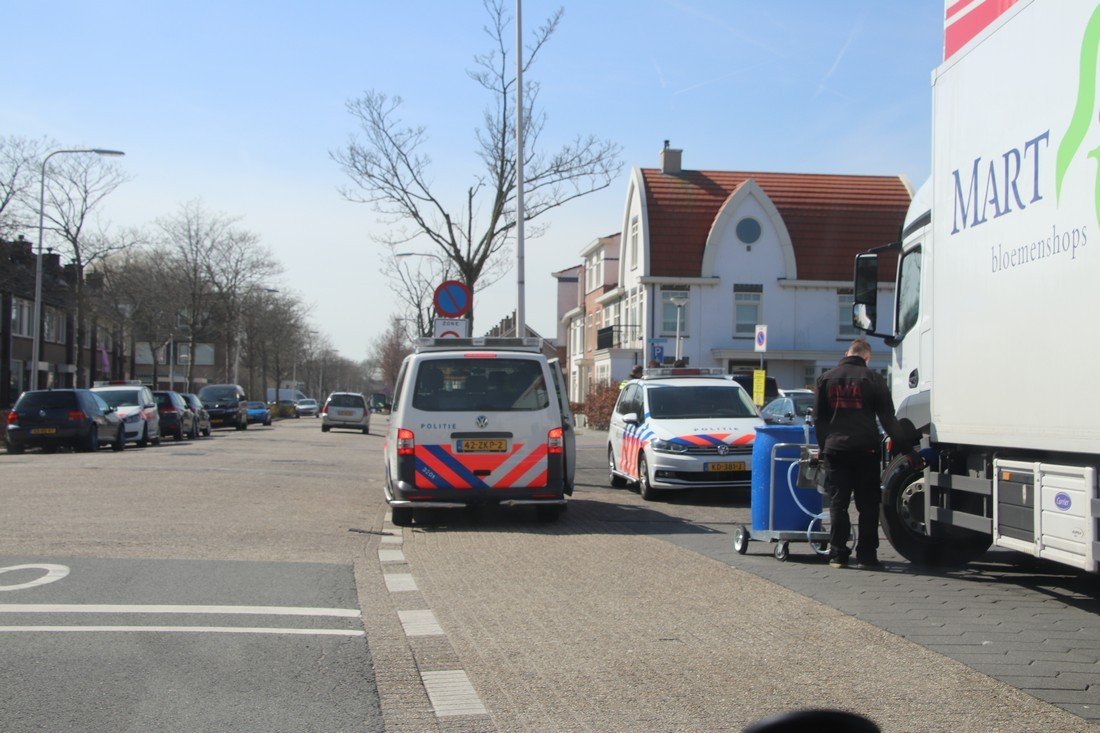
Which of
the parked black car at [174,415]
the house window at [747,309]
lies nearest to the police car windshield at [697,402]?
the parked black car at [174,415]

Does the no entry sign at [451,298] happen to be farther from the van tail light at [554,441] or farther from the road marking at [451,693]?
the road marking at [451,693]

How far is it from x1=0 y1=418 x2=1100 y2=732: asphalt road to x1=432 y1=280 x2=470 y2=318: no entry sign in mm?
5996

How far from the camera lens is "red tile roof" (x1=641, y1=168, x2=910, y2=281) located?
48844mm

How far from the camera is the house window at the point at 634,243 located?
51438mm

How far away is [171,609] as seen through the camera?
7.23m

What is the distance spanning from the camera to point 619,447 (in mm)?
17828

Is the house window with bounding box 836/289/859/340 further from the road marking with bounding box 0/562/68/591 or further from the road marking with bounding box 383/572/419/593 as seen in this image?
the road marking with bounding box 0/562/68/591

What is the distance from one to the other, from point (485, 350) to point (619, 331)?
136 ft

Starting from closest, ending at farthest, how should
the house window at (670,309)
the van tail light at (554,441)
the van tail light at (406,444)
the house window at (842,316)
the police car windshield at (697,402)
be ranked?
the van tail light at (406,444)
the van tail light at (554,441)
the police car windshield at (697,402)
the house window at (670,309)
the house window at (842,316)

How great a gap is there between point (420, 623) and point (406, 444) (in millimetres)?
5457

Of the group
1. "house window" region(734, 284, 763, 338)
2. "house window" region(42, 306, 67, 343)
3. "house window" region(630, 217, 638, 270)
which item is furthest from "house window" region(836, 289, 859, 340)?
"house window" region(42, 306, 67, 343)

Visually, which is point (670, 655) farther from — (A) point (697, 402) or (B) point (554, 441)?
(A) point (697, 402)

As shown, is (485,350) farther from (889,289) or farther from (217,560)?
(889,289)

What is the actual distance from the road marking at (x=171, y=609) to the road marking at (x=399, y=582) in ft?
3.00
